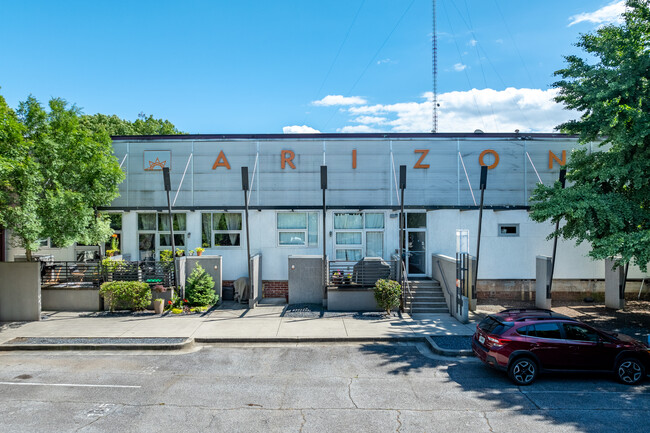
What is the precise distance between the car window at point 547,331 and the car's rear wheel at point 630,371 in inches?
58.8

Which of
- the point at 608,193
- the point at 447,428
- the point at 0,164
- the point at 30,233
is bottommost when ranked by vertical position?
the point at 447,428

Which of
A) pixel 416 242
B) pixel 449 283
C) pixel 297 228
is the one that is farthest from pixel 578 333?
pixel 297 228

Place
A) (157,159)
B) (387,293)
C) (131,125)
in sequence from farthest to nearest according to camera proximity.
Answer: (131,125) < (157,159) < (387,293)

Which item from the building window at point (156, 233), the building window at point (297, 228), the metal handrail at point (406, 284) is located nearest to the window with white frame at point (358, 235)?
the building window at point (297, 228)

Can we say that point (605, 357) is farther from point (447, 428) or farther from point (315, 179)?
point (315, 179)

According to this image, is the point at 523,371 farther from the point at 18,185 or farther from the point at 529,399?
the point at 18,185

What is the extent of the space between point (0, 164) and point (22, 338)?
5.23m

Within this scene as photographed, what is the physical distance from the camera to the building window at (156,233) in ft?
61.9

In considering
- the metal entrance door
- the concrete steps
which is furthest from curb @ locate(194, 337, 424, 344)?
the metal entrance door

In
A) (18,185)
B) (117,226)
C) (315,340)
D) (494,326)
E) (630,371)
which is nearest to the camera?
(630,371)

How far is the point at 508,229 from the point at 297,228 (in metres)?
9.54

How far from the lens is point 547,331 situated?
9.36m

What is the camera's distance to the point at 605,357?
9.27 m

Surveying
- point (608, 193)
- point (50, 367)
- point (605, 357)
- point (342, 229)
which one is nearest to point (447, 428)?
point (605, 357)
